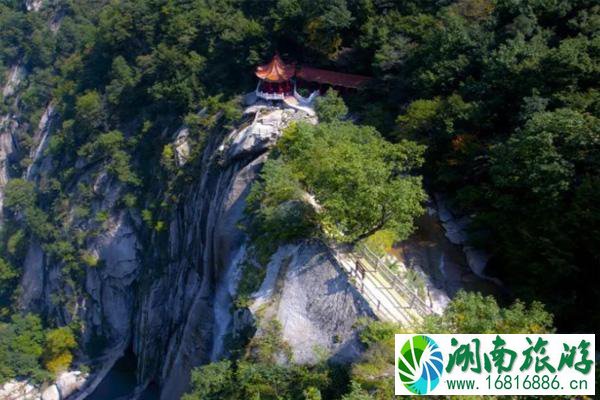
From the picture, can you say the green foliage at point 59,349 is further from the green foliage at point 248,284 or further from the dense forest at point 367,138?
the green foliage at point 248,284

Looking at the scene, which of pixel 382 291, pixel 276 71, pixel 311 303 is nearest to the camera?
pixel 382 291

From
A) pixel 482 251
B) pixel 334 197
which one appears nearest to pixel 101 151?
pixel 334 197

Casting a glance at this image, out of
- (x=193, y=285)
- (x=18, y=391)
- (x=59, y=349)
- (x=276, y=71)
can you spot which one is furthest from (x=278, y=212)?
(x=18, y=391)

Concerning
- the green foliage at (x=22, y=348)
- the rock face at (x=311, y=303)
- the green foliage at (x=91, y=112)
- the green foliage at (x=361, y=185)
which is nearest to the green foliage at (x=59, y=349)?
the green foliage at (x=22, y=348)

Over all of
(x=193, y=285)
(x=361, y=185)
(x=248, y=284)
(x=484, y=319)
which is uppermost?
(x=361, y=185)

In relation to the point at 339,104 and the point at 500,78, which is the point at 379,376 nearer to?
the point at 500,78

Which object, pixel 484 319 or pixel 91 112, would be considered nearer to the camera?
pixel 484 319

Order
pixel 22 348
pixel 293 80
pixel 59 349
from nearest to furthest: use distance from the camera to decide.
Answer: pixel 293 80, pixel 59 349, pixel 22 348

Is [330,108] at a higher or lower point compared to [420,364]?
higher

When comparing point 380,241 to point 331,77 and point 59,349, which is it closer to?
point 331,77
